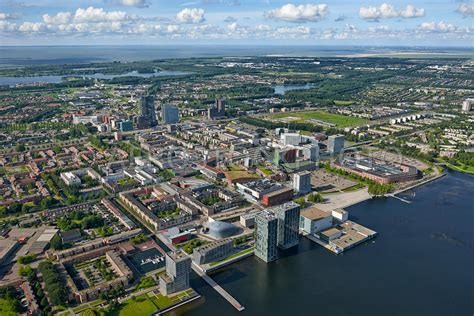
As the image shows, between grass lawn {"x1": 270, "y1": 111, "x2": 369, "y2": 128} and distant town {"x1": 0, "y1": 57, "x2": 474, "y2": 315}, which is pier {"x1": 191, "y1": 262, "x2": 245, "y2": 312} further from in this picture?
grass lawn {"x1": 270, "y1": 111, "x2": 369, "y2": 128}

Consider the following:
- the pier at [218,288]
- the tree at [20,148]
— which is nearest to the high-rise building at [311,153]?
the pier at [218,288]

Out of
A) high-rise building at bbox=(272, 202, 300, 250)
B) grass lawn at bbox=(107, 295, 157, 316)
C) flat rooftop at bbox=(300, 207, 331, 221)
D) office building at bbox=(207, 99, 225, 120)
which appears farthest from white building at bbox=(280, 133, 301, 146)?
grass lawn at bbox=(107, 295, 157, 316)

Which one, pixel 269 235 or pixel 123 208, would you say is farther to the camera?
pixel 123 208

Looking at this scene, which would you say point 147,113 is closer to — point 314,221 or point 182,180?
point 182,180

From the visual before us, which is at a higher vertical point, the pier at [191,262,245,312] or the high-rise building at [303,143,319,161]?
the high-rise building at [303,143,319,161]

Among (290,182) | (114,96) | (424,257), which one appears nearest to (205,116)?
(114,96)

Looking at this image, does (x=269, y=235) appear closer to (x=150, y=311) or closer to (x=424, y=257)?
(x=150, y=311)

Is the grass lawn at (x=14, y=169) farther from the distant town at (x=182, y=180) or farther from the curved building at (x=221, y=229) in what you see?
the curved building at (x=221, y=229)
